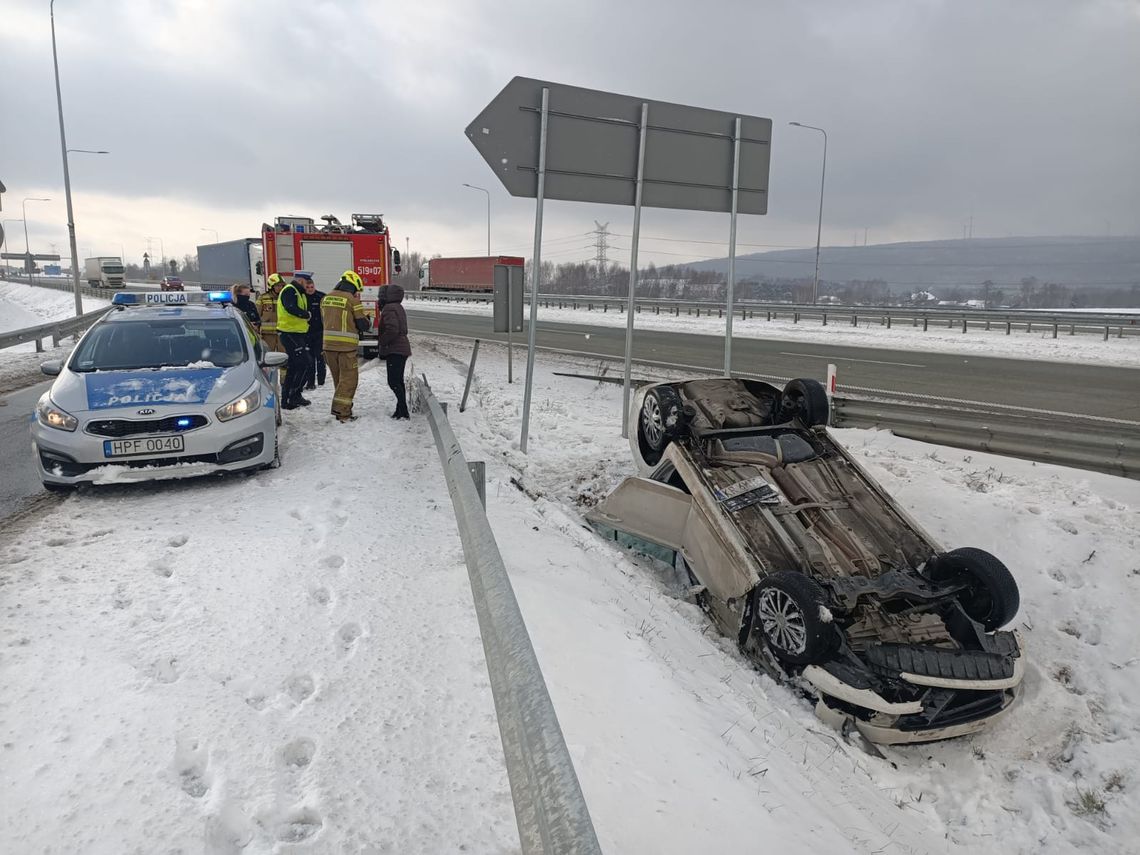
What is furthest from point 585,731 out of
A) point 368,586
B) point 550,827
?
point 368,586

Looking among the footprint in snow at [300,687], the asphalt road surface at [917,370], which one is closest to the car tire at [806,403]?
the footprint in snow at [300,687]

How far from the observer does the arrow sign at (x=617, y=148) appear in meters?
7.35

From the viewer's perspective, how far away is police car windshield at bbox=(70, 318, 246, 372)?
6609 millimetres

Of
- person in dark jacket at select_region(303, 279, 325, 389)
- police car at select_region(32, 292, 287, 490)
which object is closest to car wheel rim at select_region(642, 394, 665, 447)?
police car at select_region(32, 292, 287, 490)

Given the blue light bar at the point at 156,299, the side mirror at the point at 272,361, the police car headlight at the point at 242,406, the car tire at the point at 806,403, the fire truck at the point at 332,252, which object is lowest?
the police car headlight at the point at 242,406

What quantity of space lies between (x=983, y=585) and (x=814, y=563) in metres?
0.99

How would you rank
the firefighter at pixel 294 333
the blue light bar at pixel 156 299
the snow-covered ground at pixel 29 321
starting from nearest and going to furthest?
the blue light bar at pixel 156 299, the firefighter at pixel 294 333, the snow-covered ground at pixel 29 321

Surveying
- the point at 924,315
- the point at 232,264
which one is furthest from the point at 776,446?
the point at 232,264

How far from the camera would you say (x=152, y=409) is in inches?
227

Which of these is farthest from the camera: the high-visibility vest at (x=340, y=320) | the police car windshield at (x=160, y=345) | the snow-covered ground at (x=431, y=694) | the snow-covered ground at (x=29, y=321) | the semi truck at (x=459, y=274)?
the semi truck at (x=459, y=274)

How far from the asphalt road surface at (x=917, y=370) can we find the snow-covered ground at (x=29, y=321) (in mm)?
12424

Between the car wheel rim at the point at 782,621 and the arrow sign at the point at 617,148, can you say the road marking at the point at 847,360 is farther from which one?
the car wheel rim at the point at 782,621

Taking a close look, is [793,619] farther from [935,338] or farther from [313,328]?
[935,338]

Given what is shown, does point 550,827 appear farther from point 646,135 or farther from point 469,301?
point 469,301
